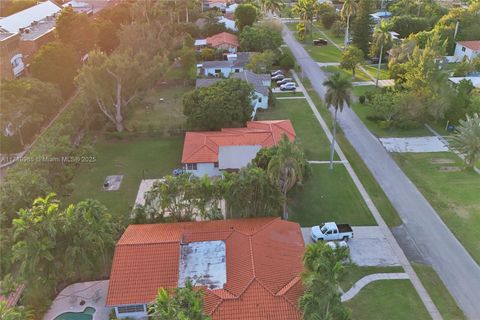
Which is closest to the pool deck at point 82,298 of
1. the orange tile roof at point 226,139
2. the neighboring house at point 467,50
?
the orange tile roof at point 226,139

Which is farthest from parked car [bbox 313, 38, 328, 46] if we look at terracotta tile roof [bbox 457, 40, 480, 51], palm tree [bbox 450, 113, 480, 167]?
palm tree [bbox 450, 113, 480, 167]

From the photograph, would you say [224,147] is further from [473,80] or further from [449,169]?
[473,80]

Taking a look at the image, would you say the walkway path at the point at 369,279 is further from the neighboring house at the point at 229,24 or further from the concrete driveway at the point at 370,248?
the neighboring house at the point at 229,24

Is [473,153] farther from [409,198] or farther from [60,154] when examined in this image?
[60,154]

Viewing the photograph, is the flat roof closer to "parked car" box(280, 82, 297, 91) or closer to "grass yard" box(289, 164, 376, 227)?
"grass yard" box(289, 164, 376, 227)

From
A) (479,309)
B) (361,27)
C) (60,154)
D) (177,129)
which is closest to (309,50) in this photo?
(361,27)
